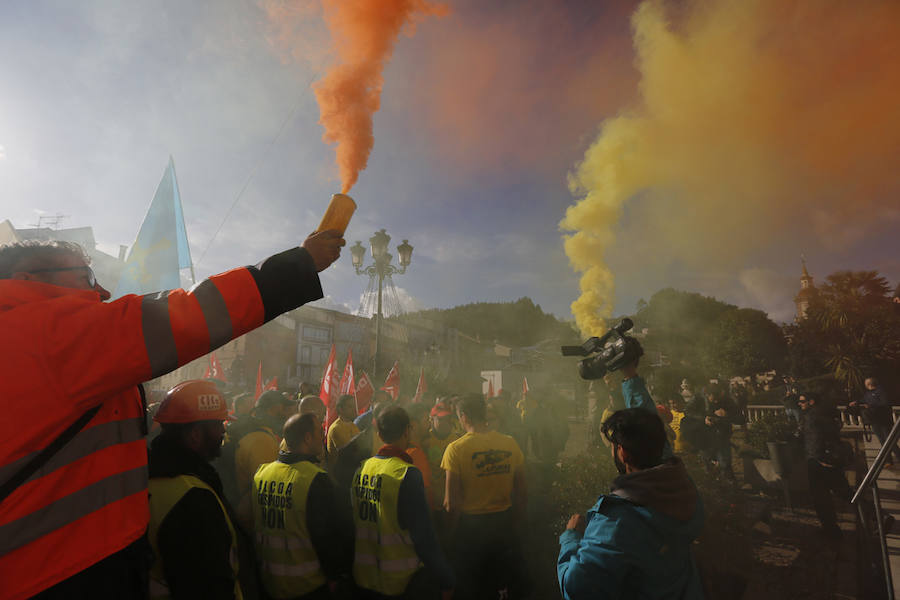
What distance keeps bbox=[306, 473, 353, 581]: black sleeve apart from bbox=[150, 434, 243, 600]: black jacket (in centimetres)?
105

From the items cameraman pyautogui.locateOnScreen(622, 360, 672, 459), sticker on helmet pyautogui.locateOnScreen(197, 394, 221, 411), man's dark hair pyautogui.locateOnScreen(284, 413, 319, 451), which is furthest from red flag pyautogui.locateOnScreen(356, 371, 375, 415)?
sticker on helmet pyautogui.locateOnScreen(197, 394, 221, 411)

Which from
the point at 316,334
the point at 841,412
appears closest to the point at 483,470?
the point at 841,412

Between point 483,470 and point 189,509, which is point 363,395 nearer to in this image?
point 483,470

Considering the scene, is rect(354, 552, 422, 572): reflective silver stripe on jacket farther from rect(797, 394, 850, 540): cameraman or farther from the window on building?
the window on building

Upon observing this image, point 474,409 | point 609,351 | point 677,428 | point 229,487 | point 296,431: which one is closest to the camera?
point 296,431

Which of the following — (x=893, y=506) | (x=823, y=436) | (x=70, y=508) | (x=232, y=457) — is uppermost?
(x=70, y=508)

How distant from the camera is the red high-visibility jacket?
3.74ft

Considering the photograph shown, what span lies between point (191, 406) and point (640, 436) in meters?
2.65

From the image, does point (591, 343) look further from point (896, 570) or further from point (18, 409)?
point (896, 570)

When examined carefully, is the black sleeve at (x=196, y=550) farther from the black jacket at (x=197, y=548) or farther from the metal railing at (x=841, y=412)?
the metal railing at (x=841, y=412)

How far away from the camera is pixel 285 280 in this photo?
1.48 meters

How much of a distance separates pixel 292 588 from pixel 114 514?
6.98ft

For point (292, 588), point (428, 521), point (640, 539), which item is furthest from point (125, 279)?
point (640, 539)

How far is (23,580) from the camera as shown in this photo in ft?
3.85
